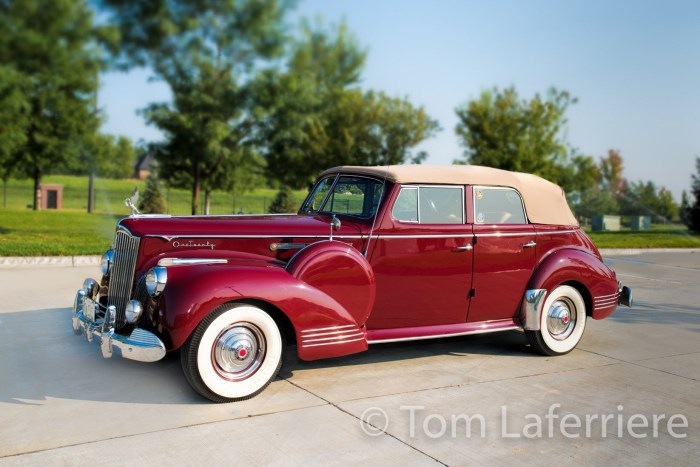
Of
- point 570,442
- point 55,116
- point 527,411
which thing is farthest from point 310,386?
point 55,116

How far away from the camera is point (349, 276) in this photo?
512 cm

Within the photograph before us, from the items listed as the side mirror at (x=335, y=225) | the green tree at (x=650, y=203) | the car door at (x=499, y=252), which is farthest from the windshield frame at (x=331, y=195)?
the green tree at (x=650, y=203)

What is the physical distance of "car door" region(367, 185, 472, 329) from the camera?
17.9 feet

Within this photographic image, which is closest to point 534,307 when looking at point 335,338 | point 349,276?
point 349,276

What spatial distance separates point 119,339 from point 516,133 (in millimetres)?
22600

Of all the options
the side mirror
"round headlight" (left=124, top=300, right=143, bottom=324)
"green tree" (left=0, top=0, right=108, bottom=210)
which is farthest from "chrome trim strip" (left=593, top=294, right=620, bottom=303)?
"green tree" (left=0, top=0, right=108, bottom=210)

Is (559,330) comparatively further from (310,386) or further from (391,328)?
(310,386)

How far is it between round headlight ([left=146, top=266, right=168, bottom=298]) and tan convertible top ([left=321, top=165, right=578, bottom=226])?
6.87ft

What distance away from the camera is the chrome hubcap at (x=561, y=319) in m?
6.14

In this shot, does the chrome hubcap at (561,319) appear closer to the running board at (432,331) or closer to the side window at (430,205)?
the running board at (432,331)

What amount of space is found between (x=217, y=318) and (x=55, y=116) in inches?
688

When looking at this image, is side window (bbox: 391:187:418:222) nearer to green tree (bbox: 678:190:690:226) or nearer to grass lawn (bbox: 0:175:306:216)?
green tree (bbox: 678:190:690:226)

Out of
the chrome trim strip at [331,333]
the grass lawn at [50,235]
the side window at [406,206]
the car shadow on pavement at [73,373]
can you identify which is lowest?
the car shadow on pavement at [73,373]

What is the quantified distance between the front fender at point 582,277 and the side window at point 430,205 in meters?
0.97
